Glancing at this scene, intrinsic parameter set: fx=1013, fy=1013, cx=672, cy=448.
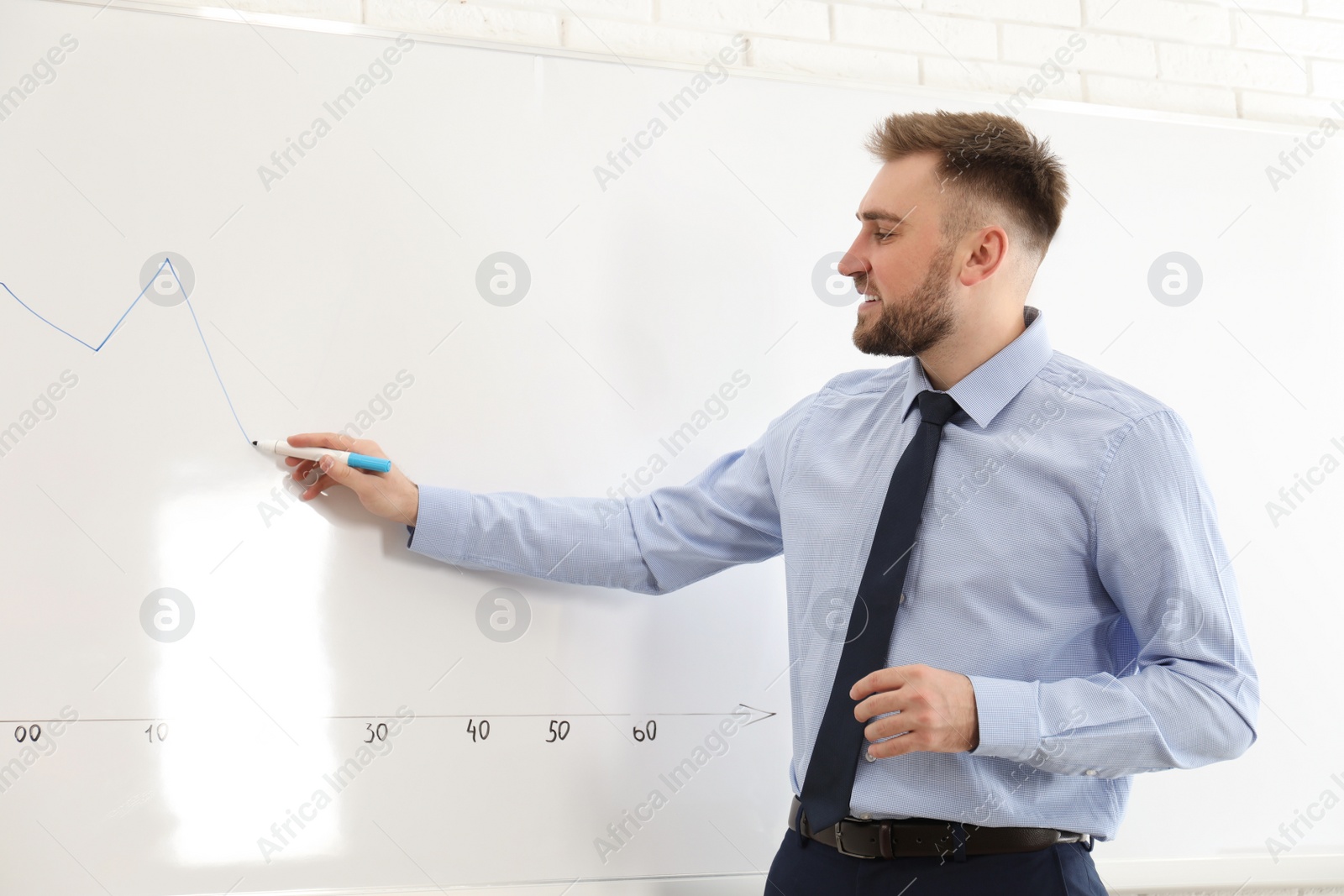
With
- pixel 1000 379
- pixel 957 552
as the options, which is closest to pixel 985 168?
pixel 1000 379

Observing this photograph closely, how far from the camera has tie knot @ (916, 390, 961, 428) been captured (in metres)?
1.18

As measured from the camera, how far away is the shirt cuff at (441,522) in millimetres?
1234

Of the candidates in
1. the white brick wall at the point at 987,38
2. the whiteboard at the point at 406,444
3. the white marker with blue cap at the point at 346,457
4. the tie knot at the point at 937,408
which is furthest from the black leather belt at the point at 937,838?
the white brick wall at the point at 987,38

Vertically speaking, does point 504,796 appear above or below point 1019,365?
below

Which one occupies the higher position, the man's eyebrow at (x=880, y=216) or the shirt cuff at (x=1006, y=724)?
the man's eyebrow at (x=880, y=216)

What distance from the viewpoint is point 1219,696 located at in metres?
1.01

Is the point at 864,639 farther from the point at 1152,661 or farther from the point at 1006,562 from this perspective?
the point at 1152,661

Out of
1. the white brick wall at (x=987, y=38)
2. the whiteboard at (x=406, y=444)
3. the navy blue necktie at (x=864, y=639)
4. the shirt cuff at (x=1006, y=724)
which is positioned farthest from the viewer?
the white brick wall at (x=987, y=38)

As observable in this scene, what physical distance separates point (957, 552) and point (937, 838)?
30 cm

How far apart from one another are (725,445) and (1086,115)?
82 centimetres

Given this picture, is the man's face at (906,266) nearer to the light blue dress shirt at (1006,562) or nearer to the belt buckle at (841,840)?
the light blue dress shirt at (1006,562)

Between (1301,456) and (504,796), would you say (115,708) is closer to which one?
(504,796)

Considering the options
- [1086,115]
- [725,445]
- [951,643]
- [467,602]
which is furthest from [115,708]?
[1086,115]

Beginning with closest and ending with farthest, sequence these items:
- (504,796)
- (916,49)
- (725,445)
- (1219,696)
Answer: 1. (1219,696)
2. (504,796)
3. (725,445)
4. (916,49)
